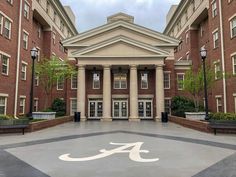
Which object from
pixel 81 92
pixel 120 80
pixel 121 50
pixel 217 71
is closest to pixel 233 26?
pixel 217 71

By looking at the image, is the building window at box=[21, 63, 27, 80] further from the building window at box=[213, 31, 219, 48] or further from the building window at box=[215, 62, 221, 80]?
the building window at box=[213, 31, 219, 48]

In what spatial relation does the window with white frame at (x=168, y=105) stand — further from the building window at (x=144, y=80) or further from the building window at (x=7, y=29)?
the building window at (x=7, y=29)

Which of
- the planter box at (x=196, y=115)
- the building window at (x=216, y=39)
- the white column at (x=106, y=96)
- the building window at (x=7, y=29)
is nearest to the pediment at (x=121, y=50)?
the white column at (x=106, y=96)

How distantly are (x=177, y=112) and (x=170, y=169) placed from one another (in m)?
21.4

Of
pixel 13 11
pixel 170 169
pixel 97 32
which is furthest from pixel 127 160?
pixel 97 32

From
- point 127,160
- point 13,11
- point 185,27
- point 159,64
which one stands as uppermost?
point 185,27

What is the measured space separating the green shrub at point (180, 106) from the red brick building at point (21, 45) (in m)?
14.2

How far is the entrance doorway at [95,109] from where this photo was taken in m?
32.2

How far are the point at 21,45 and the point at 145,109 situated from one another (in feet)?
58.6

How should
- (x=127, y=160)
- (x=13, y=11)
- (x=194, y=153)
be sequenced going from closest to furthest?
(x=127, y=160) < (x=194, y=153) < (x=13, y=11)

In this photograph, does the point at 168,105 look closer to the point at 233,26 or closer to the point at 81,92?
the point at 81,92

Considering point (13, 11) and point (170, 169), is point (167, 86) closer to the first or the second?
point (13, 11)

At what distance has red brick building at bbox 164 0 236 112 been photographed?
906 inches

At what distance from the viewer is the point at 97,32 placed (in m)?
33.9
